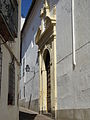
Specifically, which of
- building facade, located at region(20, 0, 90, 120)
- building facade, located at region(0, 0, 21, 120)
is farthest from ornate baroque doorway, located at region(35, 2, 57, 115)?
building facade, located at region(0, 0, 21, 120)

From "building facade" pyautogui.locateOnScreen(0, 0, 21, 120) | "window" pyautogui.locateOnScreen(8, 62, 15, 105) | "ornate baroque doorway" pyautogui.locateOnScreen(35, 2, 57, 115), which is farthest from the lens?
"ornate baroque doorway" pyautogui.locateOnScreen(35, 2, 57, 115)

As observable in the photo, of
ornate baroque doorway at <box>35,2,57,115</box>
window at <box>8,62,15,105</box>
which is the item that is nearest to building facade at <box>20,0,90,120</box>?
ornate baroque doorway at <box>35,2,57,115</box>

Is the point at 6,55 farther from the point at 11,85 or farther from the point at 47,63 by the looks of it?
the point at 47,63

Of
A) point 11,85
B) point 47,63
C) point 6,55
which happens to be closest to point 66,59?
point 11,85

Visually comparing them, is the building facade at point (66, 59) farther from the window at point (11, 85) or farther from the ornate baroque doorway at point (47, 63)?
the window at point (11, 85)

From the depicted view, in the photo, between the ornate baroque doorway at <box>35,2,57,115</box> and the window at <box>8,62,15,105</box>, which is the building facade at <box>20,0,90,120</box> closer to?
the ornate baroque doorway at <box>35,2,57,115</box>

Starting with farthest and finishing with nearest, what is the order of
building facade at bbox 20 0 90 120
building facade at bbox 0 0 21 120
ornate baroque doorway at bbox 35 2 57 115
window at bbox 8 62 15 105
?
ornate baroque doorway at bbox 35 2 57 115
building facade at bbox 20 0 90 120
window at bbox 8 62 15 105
building facade at bbox 0 0 21 120

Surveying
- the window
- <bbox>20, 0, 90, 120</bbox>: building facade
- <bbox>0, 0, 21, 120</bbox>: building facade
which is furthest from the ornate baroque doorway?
<bbox>0, 0, 21, 120</bbox>: building facade

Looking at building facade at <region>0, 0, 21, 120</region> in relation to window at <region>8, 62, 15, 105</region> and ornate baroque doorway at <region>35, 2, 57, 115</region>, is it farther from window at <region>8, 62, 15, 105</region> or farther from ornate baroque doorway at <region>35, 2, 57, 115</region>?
ornate baroque doorway at <region>35, 2, 57, 115</region>

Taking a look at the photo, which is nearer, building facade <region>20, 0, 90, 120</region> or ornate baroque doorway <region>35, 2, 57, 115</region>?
building facade <region>20, 0, 90, 120</region>

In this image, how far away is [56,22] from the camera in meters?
10.9

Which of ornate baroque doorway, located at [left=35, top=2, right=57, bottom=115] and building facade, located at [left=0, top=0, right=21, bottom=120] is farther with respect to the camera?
ornate baroque doorway, located at [left=35, top=2, right=57, bottom=115]

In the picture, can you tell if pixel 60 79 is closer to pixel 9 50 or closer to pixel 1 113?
pixel 9 50

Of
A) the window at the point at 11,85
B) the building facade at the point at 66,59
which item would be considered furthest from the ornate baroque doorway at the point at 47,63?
the window at the point at 11,85
